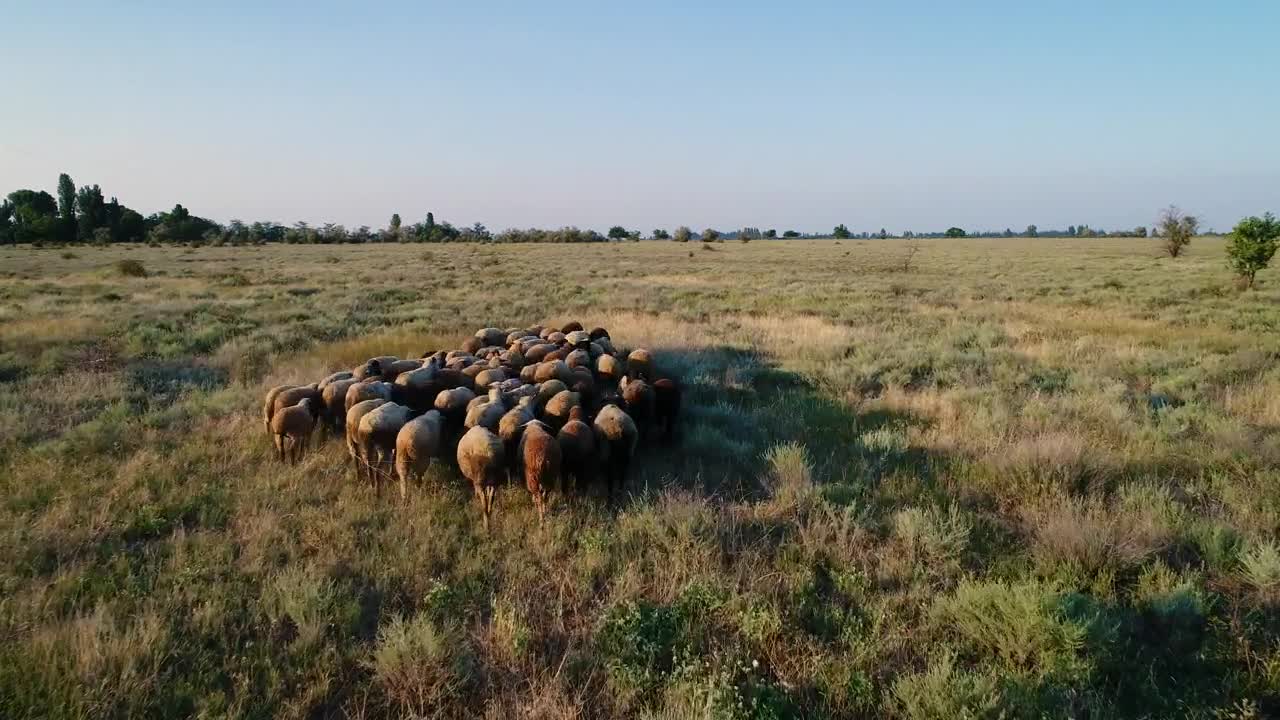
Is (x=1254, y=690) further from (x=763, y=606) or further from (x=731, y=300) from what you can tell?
(x=731, y=300)

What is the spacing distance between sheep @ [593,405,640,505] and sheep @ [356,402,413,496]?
1.94 metres

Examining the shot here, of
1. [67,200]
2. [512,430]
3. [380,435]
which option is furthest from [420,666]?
[67,200]

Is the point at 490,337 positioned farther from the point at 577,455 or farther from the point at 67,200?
the point at 67,200

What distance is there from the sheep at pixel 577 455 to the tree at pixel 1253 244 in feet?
95.5

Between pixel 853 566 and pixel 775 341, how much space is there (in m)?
9.62

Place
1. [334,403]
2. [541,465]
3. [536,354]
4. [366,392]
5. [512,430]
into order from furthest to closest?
[536,354] < [334,403] < [366,392] < [512,430] < [541,465]

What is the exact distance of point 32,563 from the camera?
4375 millimetres

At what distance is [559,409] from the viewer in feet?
21.2

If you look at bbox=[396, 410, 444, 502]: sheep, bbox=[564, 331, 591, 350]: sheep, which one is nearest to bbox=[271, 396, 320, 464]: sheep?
bbox=[396, 410, 444, 502]: sheep

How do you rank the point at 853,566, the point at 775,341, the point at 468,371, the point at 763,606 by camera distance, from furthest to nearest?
the point at 775,341
the point at 468,371
the point at 853,566
the point at 763,606

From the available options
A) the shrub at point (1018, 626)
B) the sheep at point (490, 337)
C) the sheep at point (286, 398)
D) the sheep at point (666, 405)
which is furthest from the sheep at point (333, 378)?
the shrub at point (1018, 626)

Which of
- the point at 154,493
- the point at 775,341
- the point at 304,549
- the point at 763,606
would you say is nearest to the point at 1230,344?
the point at 775,341

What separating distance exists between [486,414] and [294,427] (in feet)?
7.11

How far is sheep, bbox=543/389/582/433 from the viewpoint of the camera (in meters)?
6.45
